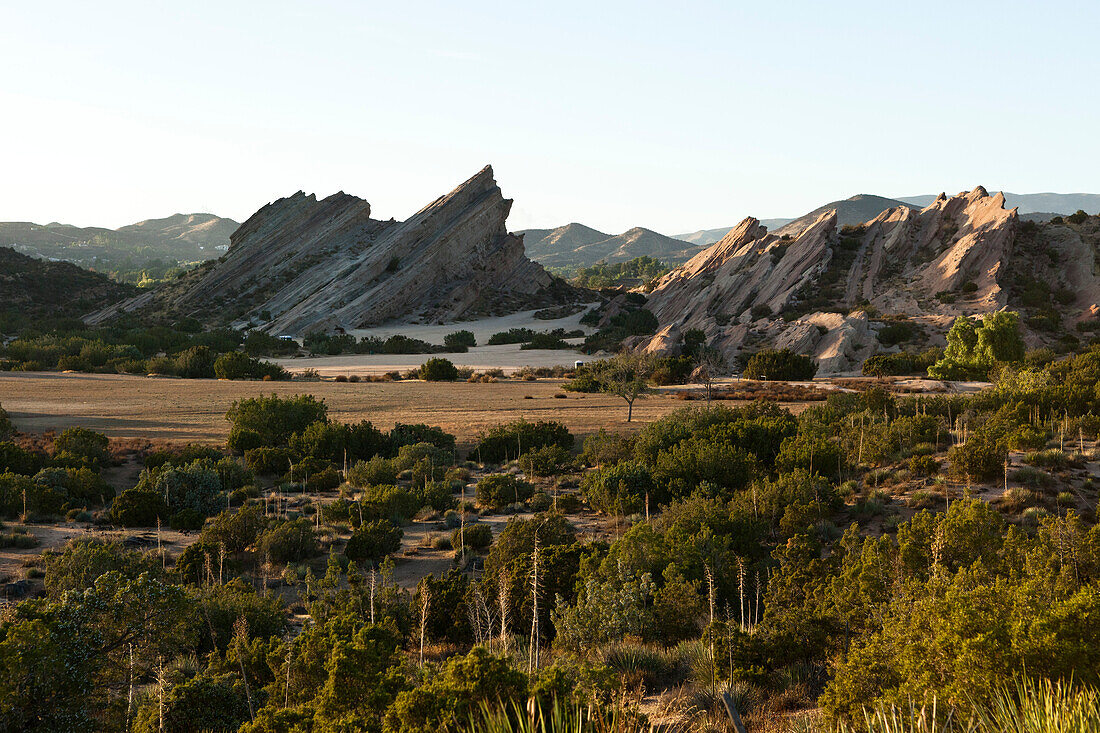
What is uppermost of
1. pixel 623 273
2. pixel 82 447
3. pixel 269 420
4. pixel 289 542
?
pixel 623 273

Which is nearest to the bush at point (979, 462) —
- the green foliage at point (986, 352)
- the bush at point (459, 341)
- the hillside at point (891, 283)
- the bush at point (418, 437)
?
the bush at point (418, 437)

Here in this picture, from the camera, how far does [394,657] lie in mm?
8008

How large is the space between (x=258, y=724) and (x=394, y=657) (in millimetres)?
1634

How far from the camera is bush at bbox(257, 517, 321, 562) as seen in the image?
14.2 m

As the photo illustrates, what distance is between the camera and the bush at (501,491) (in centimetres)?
1816

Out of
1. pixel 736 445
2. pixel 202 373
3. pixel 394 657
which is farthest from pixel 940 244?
pixel 394 657

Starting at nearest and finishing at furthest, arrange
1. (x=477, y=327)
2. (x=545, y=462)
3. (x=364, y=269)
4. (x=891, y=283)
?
(x=545, y=462)
(x=891, y=283)
(x=477, y=327)
(x=364, y=269)

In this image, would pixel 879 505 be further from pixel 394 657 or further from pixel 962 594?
pixel 394 657

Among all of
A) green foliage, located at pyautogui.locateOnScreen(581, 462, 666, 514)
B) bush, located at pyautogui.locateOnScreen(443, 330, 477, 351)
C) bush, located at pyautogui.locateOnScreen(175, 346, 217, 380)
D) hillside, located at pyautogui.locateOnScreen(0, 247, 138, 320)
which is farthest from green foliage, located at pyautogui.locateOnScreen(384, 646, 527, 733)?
hillside, located at pyautogui.locateOnScreen(0, 247, 138, 320)

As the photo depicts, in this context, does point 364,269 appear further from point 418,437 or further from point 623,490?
point 623,490

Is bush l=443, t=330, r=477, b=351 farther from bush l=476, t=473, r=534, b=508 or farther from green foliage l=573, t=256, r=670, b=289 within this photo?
green foliage l=573, t=256, r=670, b=289

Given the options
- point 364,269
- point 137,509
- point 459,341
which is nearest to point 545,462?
point 137,509

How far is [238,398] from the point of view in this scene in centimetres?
3225

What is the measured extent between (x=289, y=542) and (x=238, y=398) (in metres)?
19.7
